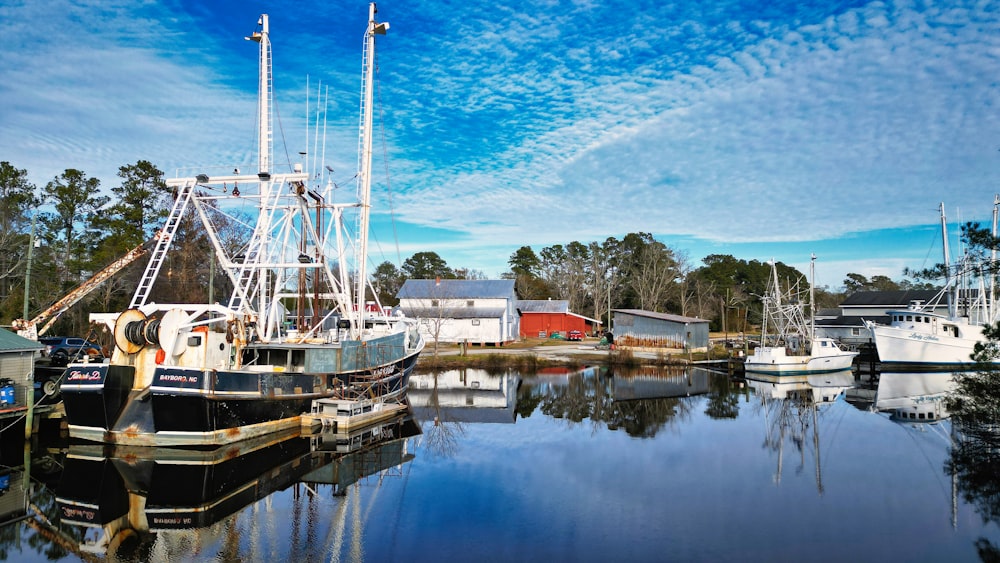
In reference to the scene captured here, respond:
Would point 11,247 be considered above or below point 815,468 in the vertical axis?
above

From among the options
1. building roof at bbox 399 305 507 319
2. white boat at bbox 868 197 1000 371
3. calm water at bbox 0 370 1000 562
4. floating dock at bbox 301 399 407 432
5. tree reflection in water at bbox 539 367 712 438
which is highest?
building roof at bbox 399 305 507 319

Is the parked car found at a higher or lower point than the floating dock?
higher

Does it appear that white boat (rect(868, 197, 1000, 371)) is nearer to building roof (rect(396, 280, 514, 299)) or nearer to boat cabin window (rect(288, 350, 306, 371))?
building roof (rect(396, 280, 514, 299))

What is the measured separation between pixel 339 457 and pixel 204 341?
592cm

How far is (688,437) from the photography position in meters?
22.0

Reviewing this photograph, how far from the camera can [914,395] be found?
31891 mm

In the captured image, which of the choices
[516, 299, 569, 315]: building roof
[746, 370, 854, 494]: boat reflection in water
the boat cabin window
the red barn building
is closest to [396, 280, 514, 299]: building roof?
[516, 299, 569, 315]: building roof

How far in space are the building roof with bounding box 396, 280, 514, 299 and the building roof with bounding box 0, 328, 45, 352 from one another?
35.4 meters

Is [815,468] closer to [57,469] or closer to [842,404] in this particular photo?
[842,404]

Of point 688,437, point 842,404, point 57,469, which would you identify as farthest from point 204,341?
point 842,404

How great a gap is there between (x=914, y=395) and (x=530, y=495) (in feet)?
86.8

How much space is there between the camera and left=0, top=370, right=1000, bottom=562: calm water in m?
11.8

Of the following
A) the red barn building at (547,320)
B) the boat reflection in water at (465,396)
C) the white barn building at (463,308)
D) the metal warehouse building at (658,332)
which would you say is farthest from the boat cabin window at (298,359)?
the red barn building at (547,320)

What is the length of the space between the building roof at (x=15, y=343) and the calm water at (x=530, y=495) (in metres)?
2.96
